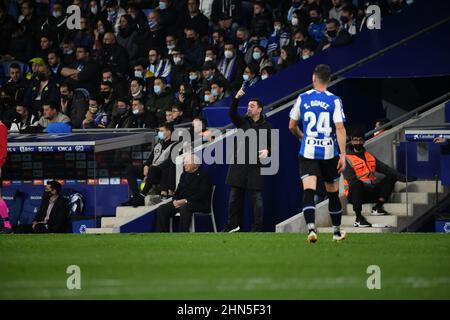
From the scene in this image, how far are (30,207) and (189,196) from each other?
365 cm

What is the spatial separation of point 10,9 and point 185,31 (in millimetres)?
6159

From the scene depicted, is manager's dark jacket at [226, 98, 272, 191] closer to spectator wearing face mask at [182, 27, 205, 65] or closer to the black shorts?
the black shorts

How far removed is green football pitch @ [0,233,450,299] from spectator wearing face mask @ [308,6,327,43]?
814 cm

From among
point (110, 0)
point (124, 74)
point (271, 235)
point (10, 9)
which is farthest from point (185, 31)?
point (271, 235)

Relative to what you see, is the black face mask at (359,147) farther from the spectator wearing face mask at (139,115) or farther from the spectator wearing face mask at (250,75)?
the spectator wearing face mask at (139,115)

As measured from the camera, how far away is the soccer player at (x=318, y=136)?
15.6m

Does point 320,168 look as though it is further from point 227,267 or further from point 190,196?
point 190,196

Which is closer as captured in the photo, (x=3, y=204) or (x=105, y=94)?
(x=3, y=204)

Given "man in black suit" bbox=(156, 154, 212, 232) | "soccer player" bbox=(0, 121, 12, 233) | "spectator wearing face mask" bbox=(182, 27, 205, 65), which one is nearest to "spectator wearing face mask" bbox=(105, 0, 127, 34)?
"spectator wearing face mask" bbox=(182, 27, 205, 65)

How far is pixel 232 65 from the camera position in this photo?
24969 mm

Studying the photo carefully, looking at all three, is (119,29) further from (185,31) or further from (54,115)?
(54,115)

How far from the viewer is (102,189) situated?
22.6m

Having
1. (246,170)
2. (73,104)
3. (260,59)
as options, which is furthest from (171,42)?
(246,170)

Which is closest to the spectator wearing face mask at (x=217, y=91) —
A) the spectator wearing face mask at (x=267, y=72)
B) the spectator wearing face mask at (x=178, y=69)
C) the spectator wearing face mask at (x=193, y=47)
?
the spectator wearing face mask at (x=267, y=72)
